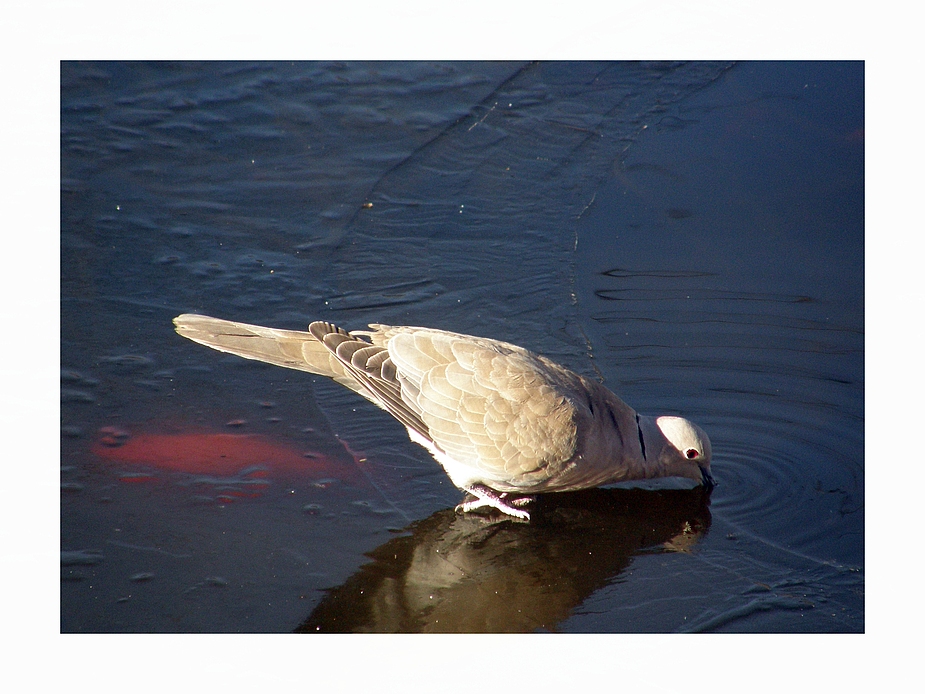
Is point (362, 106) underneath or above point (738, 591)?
above

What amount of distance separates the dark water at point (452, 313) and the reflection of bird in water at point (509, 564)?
1 cm

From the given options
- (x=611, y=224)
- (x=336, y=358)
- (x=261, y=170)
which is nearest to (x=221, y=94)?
(x=261, y=170)

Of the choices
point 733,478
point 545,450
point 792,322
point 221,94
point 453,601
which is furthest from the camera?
point 221,94

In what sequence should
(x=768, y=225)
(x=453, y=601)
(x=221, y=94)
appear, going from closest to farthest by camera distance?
(x=453, y=601) → (x=768, y=225) → (x=221, y=94)

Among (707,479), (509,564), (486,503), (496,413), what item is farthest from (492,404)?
(707,479)

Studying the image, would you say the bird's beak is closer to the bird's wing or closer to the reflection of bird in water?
the reflection of bird in water

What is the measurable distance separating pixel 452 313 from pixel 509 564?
1920mm

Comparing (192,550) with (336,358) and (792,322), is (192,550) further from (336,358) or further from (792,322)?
(792,322)

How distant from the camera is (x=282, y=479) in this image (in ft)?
14.2

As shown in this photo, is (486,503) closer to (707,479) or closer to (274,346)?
(707,479)

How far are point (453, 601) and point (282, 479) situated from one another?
42.3 inches

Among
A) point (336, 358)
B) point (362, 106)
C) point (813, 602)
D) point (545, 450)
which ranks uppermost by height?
point (362, 106)

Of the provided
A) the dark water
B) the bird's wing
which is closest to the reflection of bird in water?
the dark water

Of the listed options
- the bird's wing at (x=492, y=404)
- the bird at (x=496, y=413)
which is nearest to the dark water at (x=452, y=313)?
the bird at (x=496, y=413)
